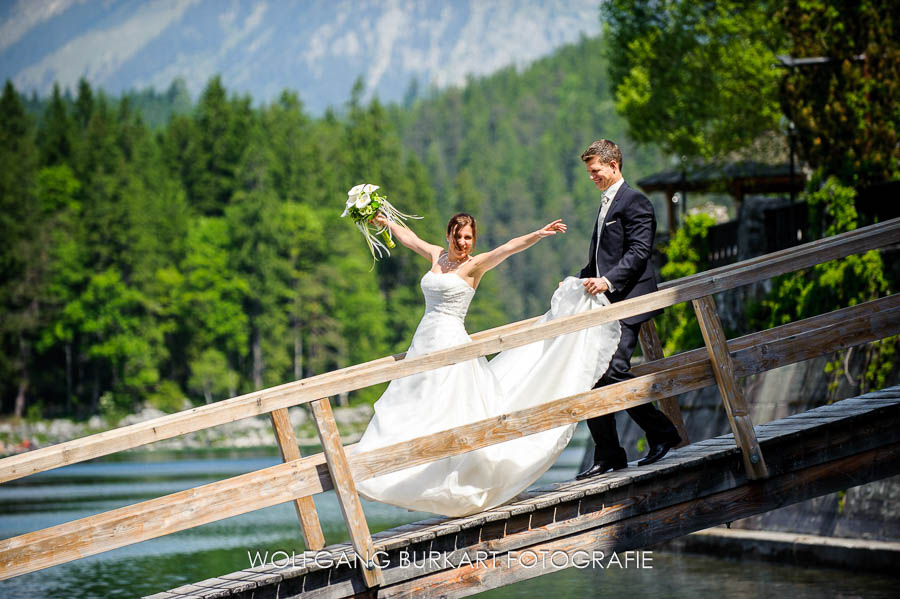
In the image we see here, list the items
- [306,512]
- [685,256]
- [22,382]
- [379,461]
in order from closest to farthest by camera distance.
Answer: [379,461] → [306,512] → [685,256] → [22,382]

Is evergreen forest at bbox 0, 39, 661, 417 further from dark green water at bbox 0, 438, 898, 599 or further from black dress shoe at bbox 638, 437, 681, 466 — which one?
black dress shoe at bbox 638, 437, 681, 466

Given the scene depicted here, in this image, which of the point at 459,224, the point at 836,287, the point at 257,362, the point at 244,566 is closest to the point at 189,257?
the point at 257,362

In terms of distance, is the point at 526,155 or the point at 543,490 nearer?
the point at 543,490

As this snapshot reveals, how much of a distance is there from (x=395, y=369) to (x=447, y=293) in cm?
176

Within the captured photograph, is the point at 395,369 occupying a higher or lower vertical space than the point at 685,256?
higher

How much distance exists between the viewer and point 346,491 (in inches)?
244

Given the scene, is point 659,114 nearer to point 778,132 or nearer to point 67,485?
point 778,132

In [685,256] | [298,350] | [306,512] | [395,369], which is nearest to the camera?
[395,369]

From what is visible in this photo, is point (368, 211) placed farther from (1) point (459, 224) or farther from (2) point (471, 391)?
(2) point (471, 391)

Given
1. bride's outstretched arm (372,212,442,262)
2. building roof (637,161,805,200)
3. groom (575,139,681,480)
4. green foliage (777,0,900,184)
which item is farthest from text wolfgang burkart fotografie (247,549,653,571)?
building roof (637,161,805,200)

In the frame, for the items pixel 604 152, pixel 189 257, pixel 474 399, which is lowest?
pixel 474 399

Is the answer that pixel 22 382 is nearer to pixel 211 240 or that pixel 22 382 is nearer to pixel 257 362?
pixel 257 362

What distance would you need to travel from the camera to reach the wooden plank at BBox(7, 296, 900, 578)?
5871 mm

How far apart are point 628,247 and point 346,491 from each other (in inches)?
92.8
